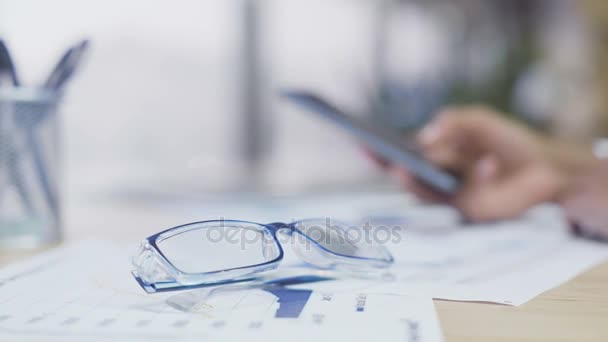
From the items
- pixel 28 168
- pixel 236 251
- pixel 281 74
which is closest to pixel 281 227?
pixel 236 251

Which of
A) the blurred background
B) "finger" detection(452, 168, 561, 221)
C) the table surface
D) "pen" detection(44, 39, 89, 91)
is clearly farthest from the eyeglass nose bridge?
the blurred background

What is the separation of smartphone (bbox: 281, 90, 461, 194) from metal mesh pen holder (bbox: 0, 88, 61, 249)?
0.27m

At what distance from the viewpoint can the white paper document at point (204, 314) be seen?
11.6 inches

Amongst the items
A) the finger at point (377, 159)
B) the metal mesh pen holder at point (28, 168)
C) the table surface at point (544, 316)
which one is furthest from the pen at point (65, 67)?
the finger at point (377, 159)

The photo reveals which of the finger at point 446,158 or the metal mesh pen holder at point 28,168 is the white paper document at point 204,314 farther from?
the finger at point 446,158

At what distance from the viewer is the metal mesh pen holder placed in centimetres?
51

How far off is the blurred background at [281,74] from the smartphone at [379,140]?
1.22ft

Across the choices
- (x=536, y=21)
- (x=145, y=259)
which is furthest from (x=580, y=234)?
(x=536, y=21)

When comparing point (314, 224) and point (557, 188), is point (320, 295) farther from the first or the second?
point (557, 188)

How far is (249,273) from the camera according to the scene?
0.38 metres

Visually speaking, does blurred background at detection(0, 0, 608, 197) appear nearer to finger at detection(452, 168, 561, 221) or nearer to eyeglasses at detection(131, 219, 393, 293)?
finger at detection(452, 168, 561, 221)

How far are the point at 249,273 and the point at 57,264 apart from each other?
188mm

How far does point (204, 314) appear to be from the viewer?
33cm

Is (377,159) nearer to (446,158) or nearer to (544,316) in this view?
(446,158)
